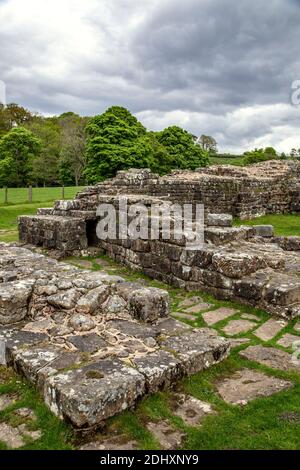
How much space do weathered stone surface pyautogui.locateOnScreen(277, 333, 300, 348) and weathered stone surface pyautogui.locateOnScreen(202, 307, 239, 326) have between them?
93cm

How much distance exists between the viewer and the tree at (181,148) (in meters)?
39.3

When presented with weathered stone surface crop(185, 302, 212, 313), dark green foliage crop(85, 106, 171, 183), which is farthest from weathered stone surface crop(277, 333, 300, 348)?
dark green foliage crop(85, 106, 171, 183)

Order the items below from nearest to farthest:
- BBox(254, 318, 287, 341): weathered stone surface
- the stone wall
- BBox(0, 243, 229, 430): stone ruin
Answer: BBox(0, 243, 229, 430): stone ruin
BBox(254, 318, 287, 341): weathered stone surface
the stone wall


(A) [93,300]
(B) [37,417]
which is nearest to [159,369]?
(B) [37,417]

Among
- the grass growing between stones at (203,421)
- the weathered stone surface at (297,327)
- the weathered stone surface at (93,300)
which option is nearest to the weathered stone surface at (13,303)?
the weathered stone surface at (93,300)

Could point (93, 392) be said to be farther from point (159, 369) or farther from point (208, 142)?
point (208, 142)

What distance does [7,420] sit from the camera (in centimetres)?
310

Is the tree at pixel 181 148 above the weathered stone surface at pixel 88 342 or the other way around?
above

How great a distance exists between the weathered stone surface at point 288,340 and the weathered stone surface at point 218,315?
0.93 meters

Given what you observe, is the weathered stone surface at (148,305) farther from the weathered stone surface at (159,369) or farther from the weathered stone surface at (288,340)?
the weathered stone surface at (288,340)

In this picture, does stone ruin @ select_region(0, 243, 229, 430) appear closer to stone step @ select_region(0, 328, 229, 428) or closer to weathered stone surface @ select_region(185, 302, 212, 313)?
stone step @ select_region(0, 328, 229, 428)

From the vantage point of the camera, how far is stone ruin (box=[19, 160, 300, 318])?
19.9 ft

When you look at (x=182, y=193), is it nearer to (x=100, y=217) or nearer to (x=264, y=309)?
(x=100, y=217)

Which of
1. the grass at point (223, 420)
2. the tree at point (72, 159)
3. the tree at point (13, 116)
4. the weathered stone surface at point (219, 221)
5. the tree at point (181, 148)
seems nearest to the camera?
the grass at point (223, 420)
